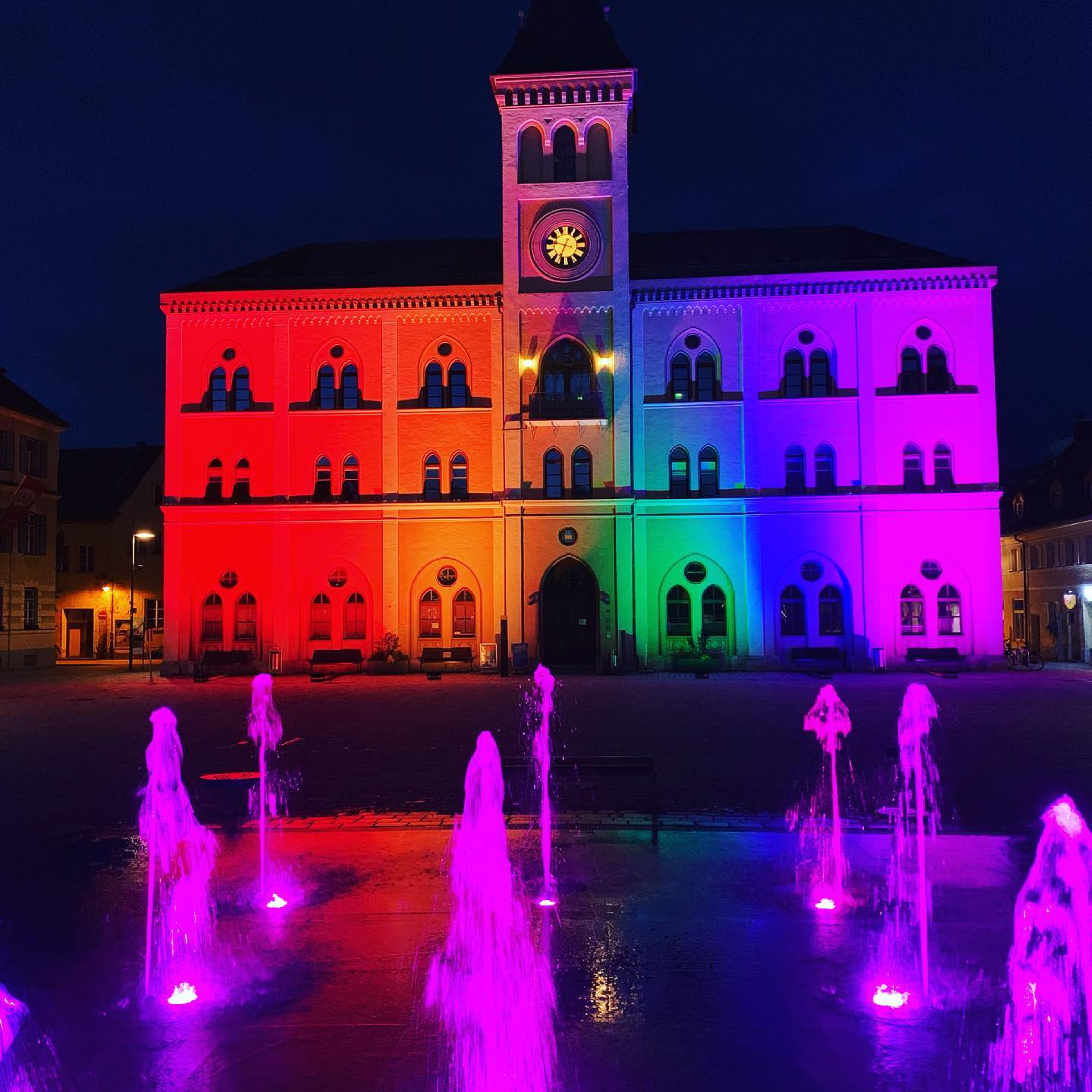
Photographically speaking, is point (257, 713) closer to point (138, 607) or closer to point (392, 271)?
point (392, 271)

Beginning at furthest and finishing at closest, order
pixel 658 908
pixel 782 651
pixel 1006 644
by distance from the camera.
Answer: pixel 1006 644 < pixel 782 651 < pixel 658 908

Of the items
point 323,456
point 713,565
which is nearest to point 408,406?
point 323,456

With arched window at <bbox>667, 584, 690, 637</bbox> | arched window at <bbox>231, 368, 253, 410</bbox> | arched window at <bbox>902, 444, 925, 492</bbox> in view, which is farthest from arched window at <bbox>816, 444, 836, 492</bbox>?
arched window at <bbox>231, 368, 253, 410</bbox>

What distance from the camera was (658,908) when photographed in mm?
8031

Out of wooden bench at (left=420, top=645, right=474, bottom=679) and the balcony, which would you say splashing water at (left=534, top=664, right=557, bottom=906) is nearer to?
wooden bench at (left=420, top=645, right=474, bottom=679)

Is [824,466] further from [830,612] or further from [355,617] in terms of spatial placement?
[355,617]

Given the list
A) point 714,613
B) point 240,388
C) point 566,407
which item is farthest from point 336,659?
point 714,613

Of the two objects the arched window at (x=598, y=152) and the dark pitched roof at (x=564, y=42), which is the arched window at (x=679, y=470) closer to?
the arched window at (x=598, y=152)

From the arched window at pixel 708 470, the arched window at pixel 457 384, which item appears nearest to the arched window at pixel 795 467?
the arched window at pixel 708 470

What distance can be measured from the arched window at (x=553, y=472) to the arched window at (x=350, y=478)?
7.91 metres

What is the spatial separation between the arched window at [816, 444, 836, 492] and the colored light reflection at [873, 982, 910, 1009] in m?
31.0

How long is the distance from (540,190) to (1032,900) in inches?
1313

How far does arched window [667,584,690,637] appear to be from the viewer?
35.3 metres

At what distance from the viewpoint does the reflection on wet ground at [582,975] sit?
17.9ft
